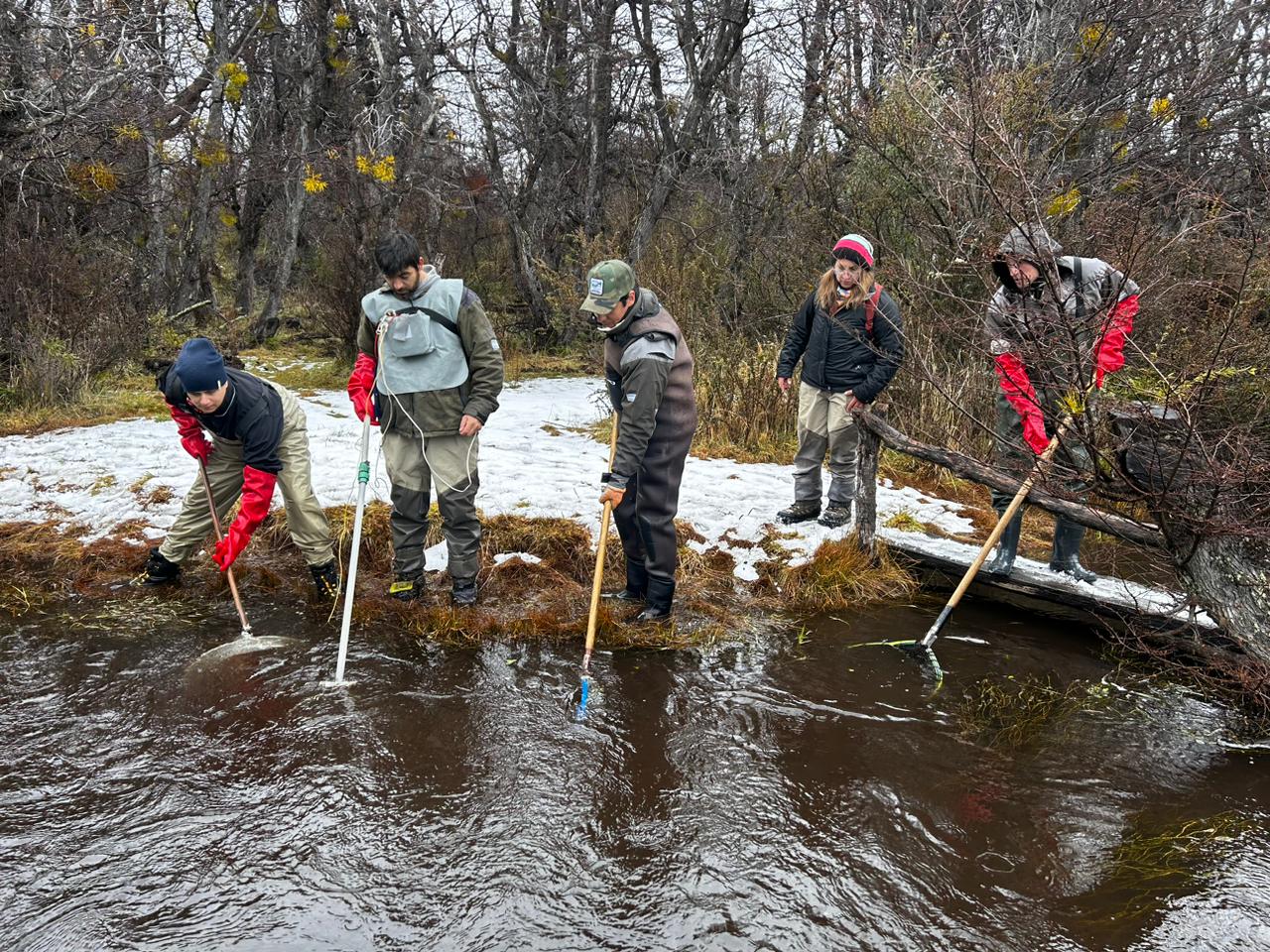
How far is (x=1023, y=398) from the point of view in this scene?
14.6 feet

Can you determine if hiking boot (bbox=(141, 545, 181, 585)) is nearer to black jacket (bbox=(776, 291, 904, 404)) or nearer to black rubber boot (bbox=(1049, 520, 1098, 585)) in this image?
black jacket (bbox=(776, 291, 904, 404))

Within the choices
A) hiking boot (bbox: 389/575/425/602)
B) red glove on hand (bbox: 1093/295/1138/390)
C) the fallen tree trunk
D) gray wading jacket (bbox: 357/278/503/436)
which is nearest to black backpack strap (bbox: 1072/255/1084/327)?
red glove on hand (bbox: 1093/295/1138/390)

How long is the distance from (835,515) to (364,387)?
321 centimetres

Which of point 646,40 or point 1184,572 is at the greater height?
point 646,40

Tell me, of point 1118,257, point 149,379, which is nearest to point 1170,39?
point 1118,257

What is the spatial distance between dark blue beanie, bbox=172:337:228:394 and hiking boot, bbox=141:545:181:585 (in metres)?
1.50

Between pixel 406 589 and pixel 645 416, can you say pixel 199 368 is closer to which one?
pixel 406 589

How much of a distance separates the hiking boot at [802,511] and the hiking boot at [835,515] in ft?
0.30

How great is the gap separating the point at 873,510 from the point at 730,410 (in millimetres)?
2808

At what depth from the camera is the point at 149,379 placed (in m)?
9.68

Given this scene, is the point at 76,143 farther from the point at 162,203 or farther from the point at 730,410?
the point at 730,410

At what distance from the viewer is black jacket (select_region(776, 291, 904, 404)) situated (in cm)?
538

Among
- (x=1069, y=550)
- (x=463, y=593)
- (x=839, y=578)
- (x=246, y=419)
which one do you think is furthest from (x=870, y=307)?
(x=246, y=419)

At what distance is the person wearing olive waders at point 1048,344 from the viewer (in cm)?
376
